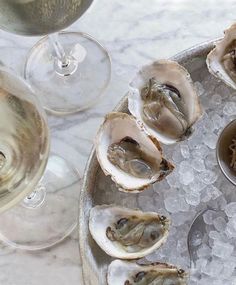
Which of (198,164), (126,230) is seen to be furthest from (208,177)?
(126,230)

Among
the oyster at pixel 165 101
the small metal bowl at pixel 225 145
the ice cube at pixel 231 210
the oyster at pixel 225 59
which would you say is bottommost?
the ice cube at pixel 231 210

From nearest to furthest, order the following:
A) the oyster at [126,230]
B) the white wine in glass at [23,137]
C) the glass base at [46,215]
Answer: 1. the white wine in glass at [23,137]
2. the oyster at [126,230]
3. the glass base at [46,215]

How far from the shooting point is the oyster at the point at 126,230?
1.02 metres

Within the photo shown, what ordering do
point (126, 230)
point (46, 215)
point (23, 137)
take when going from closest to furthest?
point (23, 137), point (126, 230), point (46, 215)

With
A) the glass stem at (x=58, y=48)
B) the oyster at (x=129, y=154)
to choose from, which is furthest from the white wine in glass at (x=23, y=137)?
the glass stem at (x=58, y=48)

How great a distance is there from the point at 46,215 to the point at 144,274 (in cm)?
20

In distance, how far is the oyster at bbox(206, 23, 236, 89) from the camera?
1.05m

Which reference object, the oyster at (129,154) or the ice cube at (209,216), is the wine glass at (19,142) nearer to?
the oyster at (129,154)

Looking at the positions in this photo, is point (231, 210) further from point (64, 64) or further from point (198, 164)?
point (64, 64)

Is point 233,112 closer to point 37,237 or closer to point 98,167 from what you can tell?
point 98,167

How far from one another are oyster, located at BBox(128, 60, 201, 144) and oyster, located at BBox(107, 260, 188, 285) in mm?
161

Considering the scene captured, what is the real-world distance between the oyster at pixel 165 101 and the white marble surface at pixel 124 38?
0.12 meters

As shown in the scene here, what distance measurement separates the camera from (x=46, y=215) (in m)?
1.16

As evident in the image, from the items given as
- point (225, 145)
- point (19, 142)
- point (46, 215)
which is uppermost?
point (19, 142)
